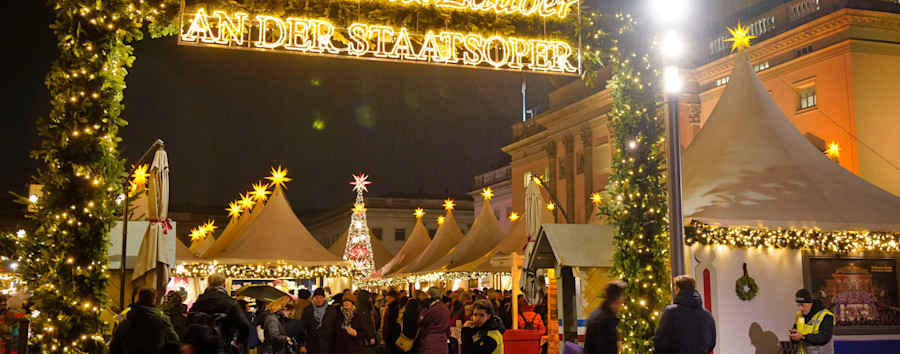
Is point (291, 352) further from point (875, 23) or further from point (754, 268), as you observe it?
point (875, 23)

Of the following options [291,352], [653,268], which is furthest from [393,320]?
[653,268]

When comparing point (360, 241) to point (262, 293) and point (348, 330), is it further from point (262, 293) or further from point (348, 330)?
point (348, 330)

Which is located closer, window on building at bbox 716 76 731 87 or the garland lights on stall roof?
the garland lights on stall roof

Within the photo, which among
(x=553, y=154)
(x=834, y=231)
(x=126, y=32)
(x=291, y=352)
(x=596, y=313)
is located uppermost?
(x=553, y=154)

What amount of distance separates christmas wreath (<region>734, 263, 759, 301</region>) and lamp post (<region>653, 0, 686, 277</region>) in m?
4.79

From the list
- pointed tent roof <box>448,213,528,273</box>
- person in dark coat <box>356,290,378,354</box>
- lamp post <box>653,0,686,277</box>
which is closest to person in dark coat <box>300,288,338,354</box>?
person in dark coat <box>356,290,378,354</box>

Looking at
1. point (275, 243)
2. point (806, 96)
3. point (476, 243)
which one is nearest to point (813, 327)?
point (275, 243)

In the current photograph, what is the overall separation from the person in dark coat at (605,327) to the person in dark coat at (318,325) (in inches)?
223

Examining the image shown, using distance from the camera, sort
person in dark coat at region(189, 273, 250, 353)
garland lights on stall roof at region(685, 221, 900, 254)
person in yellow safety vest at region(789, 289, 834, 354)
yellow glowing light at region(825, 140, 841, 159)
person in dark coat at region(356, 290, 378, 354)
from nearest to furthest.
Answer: person in dark coat at region(189, 273, 250, 353) → person in yellow safety vest at region(789, 289, 834, 354) → person in dark coat at region(356, 290, 378, 354) → garland lights on stall roof at region(685, 221, 900, 254) → yellow glowing light at region(825, 140, 841, 159)

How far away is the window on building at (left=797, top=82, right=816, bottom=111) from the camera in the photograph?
91.2ft

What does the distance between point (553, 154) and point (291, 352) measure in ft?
116

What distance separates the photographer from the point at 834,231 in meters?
13.7

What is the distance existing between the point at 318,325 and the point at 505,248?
13.0 meters

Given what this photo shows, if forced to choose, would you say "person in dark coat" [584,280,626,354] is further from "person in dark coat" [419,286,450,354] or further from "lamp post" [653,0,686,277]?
"person in dark coat" [419,286,450,354]
